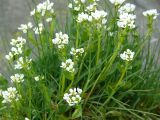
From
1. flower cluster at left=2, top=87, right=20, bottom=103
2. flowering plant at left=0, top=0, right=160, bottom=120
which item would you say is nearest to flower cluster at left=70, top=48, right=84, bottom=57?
Answer: flowering plant at left=0, top=0, right=160, bottom=120

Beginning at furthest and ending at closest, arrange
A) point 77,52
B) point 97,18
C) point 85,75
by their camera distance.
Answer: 1. point 85,75
2. point 77,52
3. point 97,18

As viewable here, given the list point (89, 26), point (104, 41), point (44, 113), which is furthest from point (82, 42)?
point (44, 113)

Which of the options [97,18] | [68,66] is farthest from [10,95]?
[97,18]

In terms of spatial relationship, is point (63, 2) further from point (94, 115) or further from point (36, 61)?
point (94, 115)

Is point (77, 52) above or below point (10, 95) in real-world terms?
above

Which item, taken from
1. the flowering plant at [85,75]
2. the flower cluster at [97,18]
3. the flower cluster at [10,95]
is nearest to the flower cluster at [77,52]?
the flowering plant at [85,75]

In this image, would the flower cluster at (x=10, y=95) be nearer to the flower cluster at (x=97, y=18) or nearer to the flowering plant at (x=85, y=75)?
the flowering plant at (x=85, y=75)

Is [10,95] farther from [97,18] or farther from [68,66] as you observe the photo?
[97,18]

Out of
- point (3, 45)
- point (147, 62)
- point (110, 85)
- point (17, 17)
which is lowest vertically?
point (110, 85)
